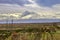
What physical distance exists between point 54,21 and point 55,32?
2.32 meters

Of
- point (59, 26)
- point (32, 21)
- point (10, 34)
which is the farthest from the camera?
point (32, 21)

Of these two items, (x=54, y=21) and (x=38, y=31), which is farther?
(x=54, y=21)

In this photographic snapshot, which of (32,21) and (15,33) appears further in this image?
(32,21)

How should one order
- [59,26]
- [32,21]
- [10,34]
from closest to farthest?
[10,34] < [59,26] < [32,21]

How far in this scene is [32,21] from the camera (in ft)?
67.9

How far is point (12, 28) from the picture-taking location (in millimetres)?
18656

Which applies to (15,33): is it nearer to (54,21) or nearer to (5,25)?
(5,25)

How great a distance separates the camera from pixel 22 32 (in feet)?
59.3

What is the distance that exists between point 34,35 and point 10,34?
1.86m

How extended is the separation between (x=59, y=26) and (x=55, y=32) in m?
1.21

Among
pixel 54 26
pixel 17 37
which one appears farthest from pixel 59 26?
pixel 17 37

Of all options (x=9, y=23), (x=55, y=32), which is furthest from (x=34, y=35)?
(x=9, y=23)

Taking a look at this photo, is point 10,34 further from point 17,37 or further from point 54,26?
point 54,26

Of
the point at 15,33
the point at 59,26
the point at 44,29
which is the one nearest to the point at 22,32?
the point at 15,33
